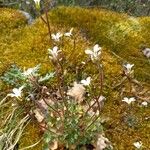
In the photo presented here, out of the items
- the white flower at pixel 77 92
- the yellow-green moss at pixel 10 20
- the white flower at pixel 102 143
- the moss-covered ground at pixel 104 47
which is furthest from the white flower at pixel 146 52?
the white flower at pixel 102 143

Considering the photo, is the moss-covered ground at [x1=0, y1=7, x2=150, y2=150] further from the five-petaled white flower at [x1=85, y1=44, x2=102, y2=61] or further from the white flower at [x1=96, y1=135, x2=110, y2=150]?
the five-petaled white flower at [x1=85, y1=44, x2=102, y2=61]

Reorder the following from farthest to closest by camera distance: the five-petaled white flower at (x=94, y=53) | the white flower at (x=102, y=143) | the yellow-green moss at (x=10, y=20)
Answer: the yellow-green moss at (x=10, y=20) < the white flower at (x=102, y=143) < the five-petaled white flower at (x=94, y=53)

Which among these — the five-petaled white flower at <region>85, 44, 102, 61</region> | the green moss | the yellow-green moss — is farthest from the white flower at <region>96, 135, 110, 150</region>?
the yellow-green moss

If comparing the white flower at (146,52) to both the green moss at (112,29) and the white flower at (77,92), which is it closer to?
the green moss at (112,29)

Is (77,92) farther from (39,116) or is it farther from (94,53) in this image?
(94,53)

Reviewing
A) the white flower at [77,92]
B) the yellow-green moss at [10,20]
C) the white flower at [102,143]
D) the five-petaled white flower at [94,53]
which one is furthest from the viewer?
the yellow-green moss at [10,20]

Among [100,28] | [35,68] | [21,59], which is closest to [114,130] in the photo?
[35,68]

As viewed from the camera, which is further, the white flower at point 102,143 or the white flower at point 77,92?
the white flower at point 77,92

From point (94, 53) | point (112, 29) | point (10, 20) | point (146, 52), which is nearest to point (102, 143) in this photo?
point (94, 53)

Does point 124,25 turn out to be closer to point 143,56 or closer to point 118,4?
point 143,56
